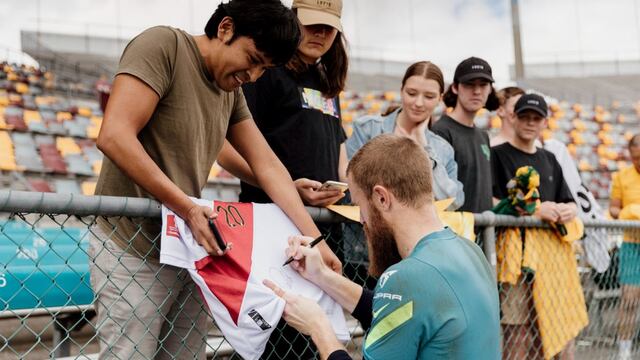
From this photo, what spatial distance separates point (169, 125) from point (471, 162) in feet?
5.87

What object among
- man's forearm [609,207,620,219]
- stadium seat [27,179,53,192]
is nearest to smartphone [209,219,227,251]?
man's forearm [609,207,620,219]

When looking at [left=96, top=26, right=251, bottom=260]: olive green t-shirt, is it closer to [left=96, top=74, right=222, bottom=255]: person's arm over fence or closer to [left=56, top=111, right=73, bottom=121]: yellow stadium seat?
[left=96, top=74, right=222, bottom=255]: person's arm over fence

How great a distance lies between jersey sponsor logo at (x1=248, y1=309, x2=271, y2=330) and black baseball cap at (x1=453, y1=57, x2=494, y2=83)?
2.01 meters

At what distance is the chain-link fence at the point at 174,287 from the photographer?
162 centimetres

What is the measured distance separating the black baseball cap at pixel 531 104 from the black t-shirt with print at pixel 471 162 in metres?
0.38

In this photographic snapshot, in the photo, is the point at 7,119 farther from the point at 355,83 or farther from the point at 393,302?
the point at 355,83

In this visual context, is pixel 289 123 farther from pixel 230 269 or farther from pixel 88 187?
pixel 88 187

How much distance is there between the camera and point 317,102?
2381 millimetres

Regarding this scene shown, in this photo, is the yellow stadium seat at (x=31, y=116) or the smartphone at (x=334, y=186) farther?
the yellow stadium seat at (x=31, y=116)

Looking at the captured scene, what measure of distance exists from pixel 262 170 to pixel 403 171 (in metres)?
0.60

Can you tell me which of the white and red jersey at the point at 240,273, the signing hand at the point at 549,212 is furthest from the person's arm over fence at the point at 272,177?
the signing hand at the point at 549,212

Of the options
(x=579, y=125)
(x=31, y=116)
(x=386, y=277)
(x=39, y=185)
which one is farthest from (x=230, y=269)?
(x=579, y=125)

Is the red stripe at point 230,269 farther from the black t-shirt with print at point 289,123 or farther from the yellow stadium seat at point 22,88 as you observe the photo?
the yellow stadium seat at point 22,88

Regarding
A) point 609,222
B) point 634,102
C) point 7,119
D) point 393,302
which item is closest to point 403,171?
point 393,302
